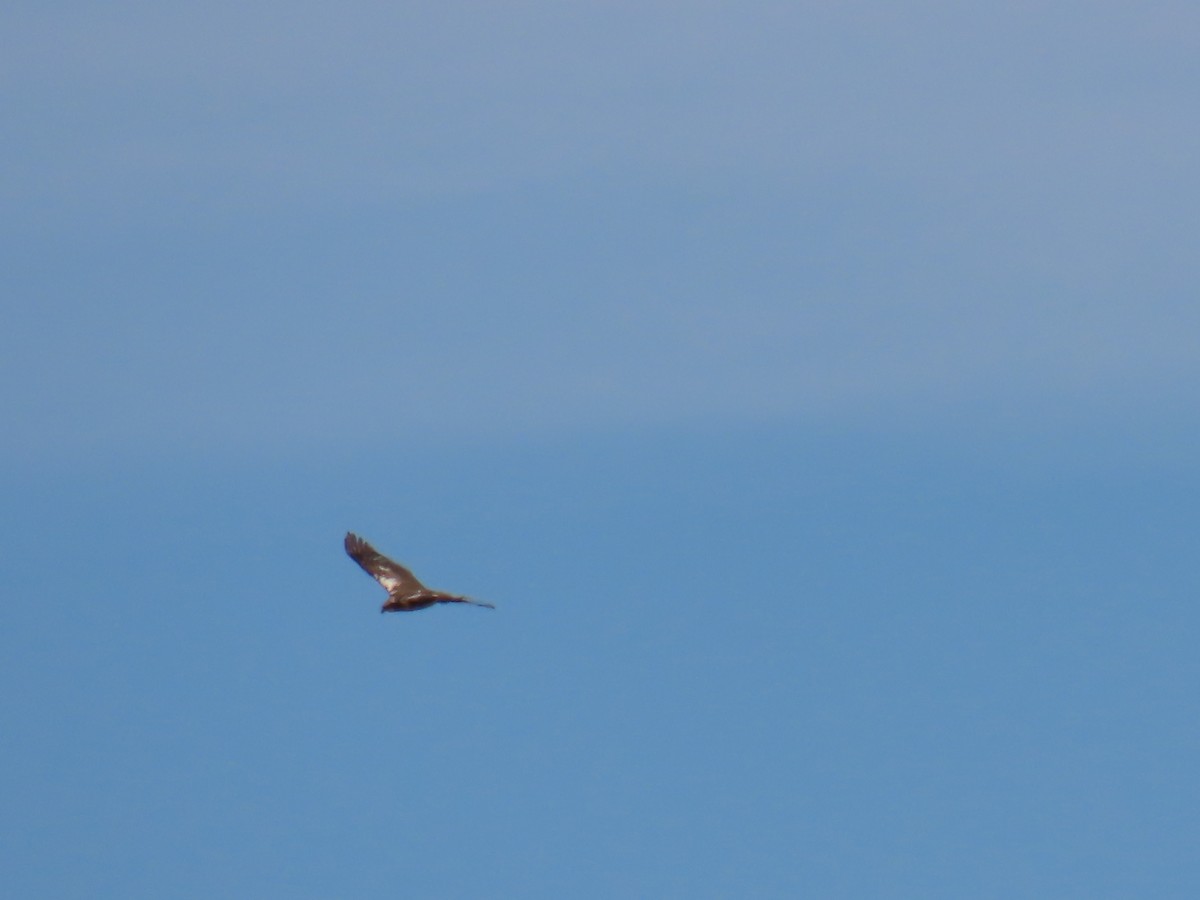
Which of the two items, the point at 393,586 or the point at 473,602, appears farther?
the point at 393,586

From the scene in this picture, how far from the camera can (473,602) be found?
373 feet

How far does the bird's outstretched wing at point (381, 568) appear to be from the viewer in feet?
404

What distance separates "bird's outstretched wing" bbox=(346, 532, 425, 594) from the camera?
123 m

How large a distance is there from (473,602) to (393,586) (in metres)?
10.5

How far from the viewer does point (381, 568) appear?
124500 mm

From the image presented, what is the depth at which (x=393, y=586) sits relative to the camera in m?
124

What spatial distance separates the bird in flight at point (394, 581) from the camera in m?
121

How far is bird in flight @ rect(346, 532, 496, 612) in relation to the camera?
121m

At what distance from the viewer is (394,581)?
12369 centimetres

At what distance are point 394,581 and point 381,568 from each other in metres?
1.12
